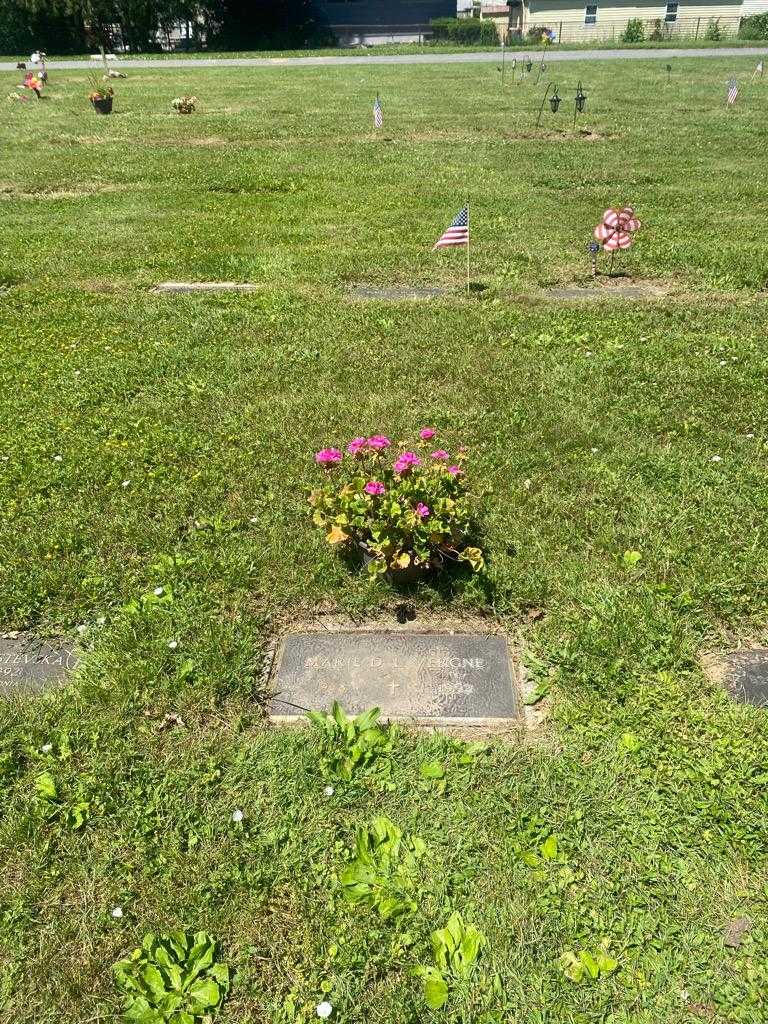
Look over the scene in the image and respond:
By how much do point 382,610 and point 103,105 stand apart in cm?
1931

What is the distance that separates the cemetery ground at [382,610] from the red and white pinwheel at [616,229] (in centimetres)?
50

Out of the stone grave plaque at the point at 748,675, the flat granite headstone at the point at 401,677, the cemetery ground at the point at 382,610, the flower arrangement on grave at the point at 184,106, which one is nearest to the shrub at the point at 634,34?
the flower arrangement on grave at the point at 184,106

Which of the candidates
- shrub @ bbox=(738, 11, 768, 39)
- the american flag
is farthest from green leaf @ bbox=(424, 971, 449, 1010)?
shrub @ bbox=(738, 11, 768, 39)

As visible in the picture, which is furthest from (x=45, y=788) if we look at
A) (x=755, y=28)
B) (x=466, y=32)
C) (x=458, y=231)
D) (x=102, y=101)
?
(x=755, y=28)

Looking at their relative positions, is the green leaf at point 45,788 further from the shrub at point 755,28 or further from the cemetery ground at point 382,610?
the shrub at point 755,28

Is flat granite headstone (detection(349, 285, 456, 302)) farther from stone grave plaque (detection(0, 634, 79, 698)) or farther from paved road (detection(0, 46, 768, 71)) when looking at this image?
paved road (detection(0, 46, 768, 71))

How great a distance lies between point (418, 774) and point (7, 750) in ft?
5.29

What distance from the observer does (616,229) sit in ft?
22.7

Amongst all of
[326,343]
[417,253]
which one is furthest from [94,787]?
[417,253]

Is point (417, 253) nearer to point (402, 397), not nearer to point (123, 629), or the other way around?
point (402, 397)

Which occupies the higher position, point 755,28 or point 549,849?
point 755,28

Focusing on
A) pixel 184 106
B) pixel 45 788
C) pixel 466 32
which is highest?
pixel 466 32

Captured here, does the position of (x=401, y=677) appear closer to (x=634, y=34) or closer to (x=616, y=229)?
A: (x=616, y=229)

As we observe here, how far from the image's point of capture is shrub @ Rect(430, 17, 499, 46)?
37812mm
